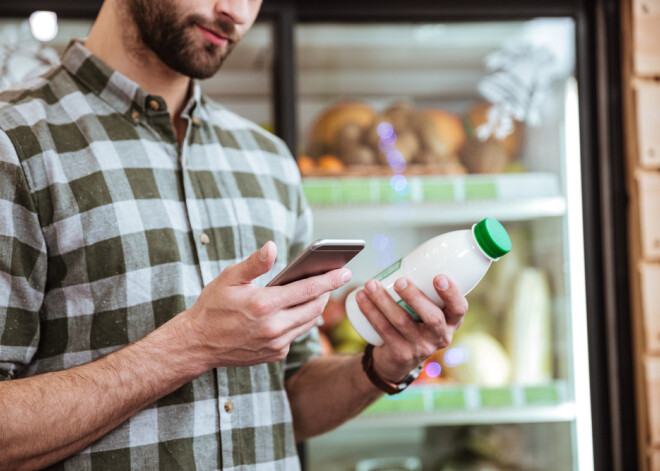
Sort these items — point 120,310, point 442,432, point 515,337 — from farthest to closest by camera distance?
1. point 442,432
2. point 515,337
3. point 120,310

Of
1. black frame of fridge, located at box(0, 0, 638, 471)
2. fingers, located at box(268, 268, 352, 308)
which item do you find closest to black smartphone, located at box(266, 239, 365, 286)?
fingers, located at box(268, 268, 352, 308)

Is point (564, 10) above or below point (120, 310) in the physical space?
above

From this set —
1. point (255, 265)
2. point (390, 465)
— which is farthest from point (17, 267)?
point (390, 465)

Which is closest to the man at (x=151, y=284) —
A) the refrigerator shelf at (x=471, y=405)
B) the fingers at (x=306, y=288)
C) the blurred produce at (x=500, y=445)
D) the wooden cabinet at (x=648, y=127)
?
the fingers at (x=306, y=288)

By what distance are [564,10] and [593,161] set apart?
0.41m

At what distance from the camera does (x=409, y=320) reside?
987mm

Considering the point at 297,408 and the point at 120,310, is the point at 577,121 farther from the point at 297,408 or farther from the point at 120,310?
the point at 120,310

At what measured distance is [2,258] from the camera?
2.85 feet

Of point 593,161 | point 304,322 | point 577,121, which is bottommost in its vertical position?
point 304,322

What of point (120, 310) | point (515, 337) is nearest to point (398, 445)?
point (515, 337)

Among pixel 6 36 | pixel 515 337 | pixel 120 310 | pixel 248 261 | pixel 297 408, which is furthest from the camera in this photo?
pixel 515 337

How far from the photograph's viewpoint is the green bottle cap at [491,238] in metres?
0.94

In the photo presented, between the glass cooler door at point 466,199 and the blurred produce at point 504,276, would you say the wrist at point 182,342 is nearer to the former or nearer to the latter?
the glass cooler door at point 466,199

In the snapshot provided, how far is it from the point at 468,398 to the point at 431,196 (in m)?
0.56
